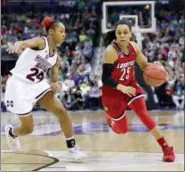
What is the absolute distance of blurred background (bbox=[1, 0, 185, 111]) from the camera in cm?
1600

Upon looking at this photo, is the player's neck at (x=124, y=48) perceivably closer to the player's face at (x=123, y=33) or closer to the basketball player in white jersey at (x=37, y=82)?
the player's face at (x=123, y=33)

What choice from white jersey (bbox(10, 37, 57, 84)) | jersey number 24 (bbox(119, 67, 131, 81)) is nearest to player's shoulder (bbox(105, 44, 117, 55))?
jersey number 24 (bbox(119, 67, 131, 81))

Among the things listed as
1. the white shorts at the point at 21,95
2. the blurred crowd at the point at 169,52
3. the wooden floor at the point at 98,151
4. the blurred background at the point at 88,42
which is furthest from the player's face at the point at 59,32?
the blurred crowd at the point at 169,52

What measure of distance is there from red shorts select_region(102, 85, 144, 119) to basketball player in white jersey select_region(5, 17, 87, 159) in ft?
1.87

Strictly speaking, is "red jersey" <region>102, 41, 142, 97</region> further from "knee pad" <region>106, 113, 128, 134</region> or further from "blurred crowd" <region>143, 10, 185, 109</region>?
"blurred crowd" <region>143, 10, 185, 109</region>

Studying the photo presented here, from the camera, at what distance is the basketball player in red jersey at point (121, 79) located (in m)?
5.50

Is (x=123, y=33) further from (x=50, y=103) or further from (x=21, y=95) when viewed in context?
(x=21, y=95)

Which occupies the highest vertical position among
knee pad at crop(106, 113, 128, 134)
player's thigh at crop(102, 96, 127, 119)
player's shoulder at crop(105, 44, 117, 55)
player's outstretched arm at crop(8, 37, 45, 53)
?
player's outstretched arm at crop(8, 37, 45, 53)

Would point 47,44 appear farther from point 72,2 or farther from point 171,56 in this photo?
point 72,2

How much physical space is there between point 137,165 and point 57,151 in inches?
63.2

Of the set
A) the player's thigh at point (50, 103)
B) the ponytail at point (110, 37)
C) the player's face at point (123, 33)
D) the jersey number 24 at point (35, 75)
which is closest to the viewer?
the player's face at point (123, 33)

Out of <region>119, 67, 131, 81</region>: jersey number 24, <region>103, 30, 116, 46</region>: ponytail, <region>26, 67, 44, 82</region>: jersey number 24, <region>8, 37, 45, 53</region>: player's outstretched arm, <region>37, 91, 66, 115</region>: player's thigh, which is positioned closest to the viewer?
<region>8, 37, 45, 53</region>: player's outstretched arm

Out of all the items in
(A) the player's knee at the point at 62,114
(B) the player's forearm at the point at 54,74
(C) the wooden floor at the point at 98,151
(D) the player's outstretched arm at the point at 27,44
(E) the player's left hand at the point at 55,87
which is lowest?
(C) the wooden floor at the point at 98,151

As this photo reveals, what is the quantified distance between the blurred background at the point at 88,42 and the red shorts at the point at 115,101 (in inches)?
248
